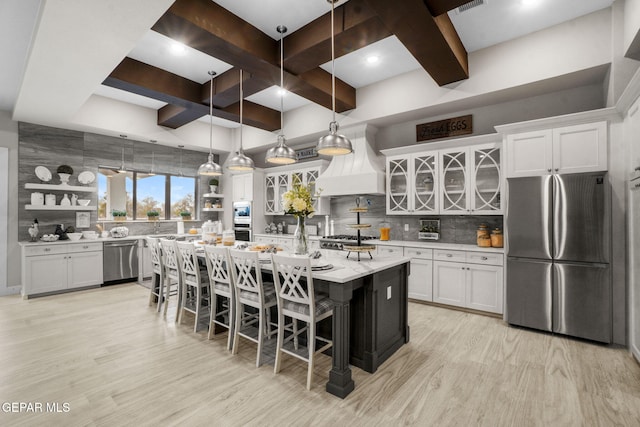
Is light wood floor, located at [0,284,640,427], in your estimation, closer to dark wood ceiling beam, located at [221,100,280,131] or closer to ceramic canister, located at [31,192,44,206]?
ceramic canister, located at [31,192,44,206]

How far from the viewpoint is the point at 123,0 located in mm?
2252

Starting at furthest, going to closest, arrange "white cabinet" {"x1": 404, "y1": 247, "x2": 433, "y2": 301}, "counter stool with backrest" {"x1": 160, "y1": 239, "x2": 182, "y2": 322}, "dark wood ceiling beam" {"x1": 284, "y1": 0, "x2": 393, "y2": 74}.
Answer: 1. "white cabinet" {"x1": 404, "y1": 247, "x2": 433, "y2": 301}
2. "counter stool with backrest" {"x1": 160, "y1": 239, "x2": 182, "y2": 322}
3. "dark wood ceiling beam" {"x1": 284, "y1": 0, "x2": 393, "y2": 74}

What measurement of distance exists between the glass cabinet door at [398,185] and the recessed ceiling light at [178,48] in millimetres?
3291

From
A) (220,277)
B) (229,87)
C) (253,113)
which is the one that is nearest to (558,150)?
(220,277)

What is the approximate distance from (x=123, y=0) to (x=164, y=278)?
316 cm

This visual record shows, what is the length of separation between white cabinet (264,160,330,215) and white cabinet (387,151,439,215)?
1.43 metres

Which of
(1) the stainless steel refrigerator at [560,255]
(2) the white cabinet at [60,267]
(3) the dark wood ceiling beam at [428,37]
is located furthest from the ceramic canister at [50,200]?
(1) the stainless steel refrigerator at [560,255]

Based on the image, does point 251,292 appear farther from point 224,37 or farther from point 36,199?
point 36,199

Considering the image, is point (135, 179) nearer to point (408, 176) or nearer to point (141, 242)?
point (141, 242)

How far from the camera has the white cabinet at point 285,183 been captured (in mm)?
5867

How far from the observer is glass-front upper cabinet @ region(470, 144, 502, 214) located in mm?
4027

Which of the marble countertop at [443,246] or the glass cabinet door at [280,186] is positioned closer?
the marble countertop at [443,246]

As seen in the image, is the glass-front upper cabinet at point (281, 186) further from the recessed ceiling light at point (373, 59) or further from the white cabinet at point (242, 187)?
the recessed ceiling light at point (373, 59)

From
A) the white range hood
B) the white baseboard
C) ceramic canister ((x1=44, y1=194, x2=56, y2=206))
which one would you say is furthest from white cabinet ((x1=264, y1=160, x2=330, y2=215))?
the white baseboard
